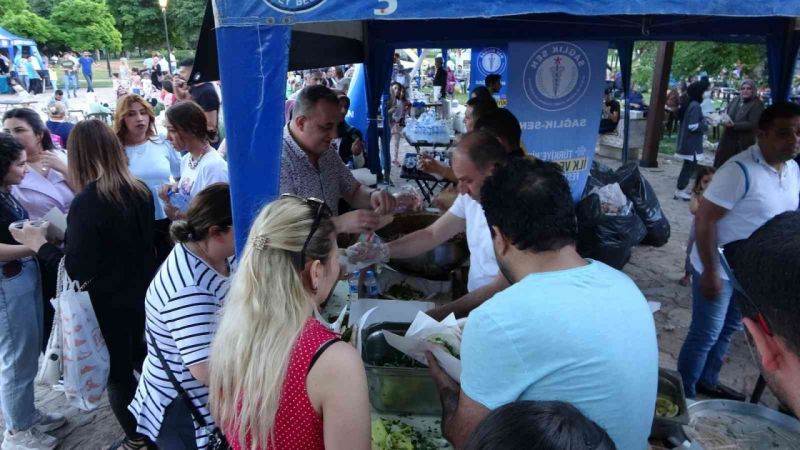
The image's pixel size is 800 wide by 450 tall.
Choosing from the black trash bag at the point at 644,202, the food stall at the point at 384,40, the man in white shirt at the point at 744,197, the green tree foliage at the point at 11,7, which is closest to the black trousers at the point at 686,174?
the food stall at the point at 384,40

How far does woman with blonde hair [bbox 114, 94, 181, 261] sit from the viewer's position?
3.90 metres

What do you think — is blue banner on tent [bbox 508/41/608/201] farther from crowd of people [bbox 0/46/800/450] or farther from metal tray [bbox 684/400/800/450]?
metal tray [bbox 684/400/800/450]

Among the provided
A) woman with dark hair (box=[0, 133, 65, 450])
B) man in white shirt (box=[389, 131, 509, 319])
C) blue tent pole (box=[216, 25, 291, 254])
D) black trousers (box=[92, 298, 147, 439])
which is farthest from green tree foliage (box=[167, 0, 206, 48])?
blue tent pole (box=[216, 25, 291, 254])

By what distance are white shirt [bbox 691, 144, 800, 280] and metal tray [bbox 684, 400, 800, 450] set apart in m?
1.22

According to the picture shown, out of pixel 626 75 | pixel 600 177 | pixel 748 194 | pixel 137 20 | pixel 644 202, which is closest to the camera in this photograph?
pixel 748 194

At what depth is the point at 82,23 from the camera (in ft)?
126

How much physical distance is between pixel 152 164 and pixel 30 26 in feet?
134

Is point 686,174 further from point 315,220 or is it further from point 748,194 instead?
point 315,220

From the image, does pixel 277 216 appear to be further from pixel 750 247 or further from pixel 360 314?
pixel 360 314

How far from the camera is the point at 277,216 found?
132 cm

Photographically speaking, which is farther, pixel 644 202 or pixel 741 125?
pixel 741 125

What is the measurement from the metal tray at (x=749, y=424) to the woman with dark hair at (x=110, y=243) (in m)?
2.41


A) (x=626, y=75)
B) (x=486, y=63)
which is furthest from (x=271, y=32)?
(x=486, y=63)

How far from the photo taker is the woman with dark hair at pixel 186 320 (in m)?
1.64
